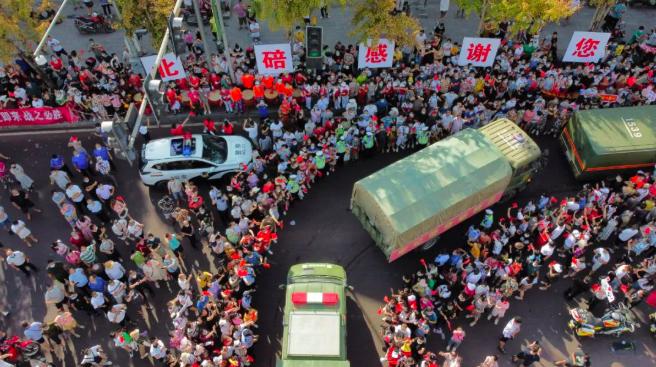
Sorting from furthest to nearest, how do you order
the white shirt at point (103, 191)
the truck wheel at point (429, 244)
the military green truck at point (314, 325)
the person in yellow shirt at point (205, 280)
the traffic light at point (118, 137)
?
the white shirt at point (103, 191) → the truck wheel at point (429, 244) → the person in yellow shirt at point (205, 280) → the military green truck at point (314, 325) → the traffic light at point (118, 137)

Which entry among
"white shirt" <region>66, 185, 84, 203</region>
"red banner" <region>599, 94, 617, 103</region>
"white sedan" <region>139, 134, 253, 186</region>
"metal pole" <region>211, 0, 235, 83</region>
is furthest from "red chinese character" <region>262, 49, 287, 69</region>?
"red banner" <region>599, 94, 617, 103</region>

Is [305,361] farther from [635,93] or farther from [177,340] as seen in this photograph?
[635,93]

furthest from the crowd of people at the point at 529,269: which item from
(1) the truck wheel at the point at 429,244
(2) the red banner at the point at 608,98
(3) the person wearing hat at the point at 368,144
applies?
(3) the person wearing hat at the point at 368,144

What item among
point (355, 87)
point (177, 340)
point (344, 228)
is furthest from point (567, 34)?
point (177, 340)

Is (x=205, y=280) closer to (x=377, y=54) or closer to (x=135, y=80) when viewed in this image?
(x=135, y=80)

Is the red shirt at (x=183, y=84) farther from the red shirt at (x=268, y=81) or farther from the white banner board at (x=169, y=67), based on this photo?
the red shirt at (x=268, y=81)

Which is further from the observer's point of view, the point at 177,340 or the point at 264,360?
the point at 264,360
